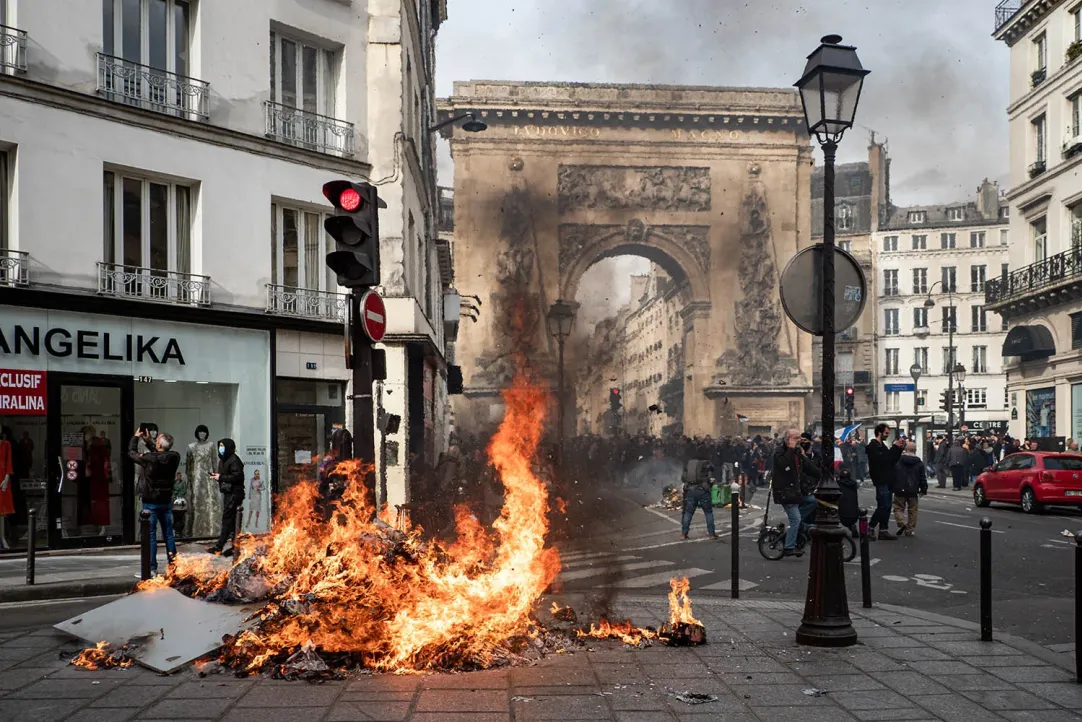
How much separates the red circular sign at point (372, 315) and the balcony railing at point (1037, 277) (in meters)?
30.3

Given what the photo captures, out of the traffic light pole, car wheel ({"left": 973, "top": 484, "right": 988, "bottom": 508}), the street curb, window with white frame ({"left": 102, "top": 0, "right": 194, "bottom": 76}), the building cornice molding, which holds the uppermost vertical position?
window with white frame ({"left": 102, "top": 0, "right": 194, "bottom": 76})

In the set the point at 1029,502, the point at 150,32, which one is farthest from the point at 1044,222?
the point at 150,32

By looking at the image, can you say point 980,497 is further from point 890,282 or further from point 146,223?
point 890,282

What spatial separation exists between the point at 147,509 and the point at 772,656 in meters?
7.70

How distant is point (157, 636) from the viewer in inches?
269

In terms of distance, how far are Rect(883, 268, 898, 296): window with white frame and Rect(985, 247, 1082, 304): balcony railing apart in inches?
1752

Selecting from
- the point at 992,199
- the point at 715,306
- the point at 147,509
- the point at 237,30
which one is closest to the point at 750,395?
the point at 715,306

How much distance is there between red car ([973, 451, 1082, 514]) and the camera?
66.9 ft

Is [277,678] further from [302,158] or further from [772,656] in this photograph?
[302,158]

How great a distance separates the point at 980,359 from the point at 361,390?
3126 inches

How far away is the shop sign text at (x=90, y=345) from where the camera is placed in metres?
14.0

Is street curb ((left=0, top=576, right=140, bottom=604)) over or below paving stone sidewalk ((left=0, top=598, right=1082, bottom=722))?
below

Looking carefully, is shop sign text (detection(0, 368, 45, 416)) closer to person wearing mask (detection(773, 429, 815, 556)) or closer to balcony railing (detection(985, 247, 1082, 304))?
person wearing mask (detection(773, 429, 815, 556))

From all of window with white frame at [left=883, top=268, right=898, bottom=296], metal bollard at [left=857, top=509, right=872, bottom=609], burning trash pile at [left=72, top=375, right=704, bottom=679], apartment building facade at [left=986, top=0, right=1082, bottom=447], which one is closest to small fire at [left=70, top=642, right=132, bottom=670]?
burning trash pile at [left=72, top=375, right=704, bottom=679]
